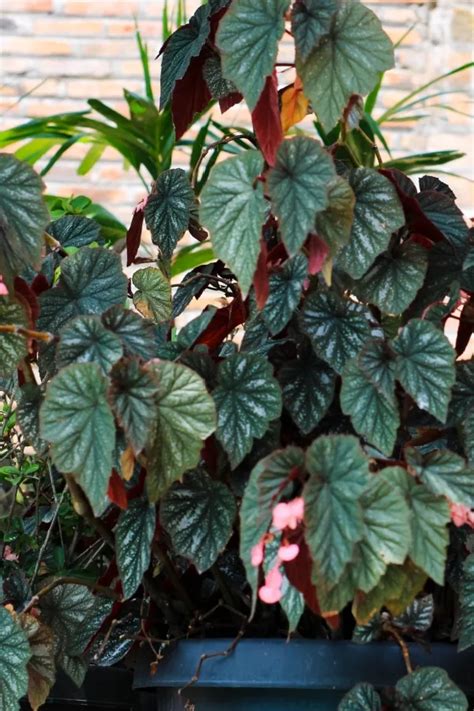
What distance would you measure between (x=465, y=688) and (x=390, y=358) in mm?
250

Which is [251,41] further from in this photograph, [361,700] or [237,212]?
[361,700]

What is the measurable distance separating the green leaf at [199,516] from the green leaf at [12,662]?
12cm

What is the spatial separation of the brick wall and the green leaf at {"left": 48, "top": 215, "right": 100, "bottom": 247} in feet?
7.35

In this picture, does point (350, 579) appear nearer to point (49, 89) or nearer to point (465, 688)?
point (465, 688)

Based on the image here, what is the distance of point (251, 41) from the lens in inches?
30.2

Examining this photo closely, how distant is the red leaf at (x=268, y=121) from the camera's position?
788 mm

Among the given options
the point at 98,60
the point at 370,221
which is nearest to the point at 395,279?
the point at 370,221

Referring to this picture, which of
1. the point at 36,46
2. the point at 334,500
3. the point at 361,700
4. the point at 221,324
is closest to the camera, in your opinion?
the point at 334,500

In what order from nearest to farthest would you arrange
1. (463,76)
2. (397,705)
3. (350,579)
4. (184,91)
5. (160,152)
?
(350,579), (397,705), (184,91), (160,152), (463,76)

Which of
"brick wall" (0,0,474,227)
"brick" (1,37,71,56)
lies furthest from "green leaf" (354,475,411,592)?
"brick" (1,37,71,56)

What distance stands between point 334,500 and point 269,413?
0.12 meters

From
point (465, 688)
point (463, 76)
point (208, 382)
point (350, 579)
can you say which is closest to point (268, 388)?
point (208, 382)

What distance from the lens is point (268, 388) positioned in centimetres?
81

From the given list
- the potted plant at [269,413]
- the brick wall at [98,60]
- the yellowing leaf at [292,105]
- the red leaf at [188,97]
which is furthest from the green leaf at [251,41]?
the brick wall at [98,60]
